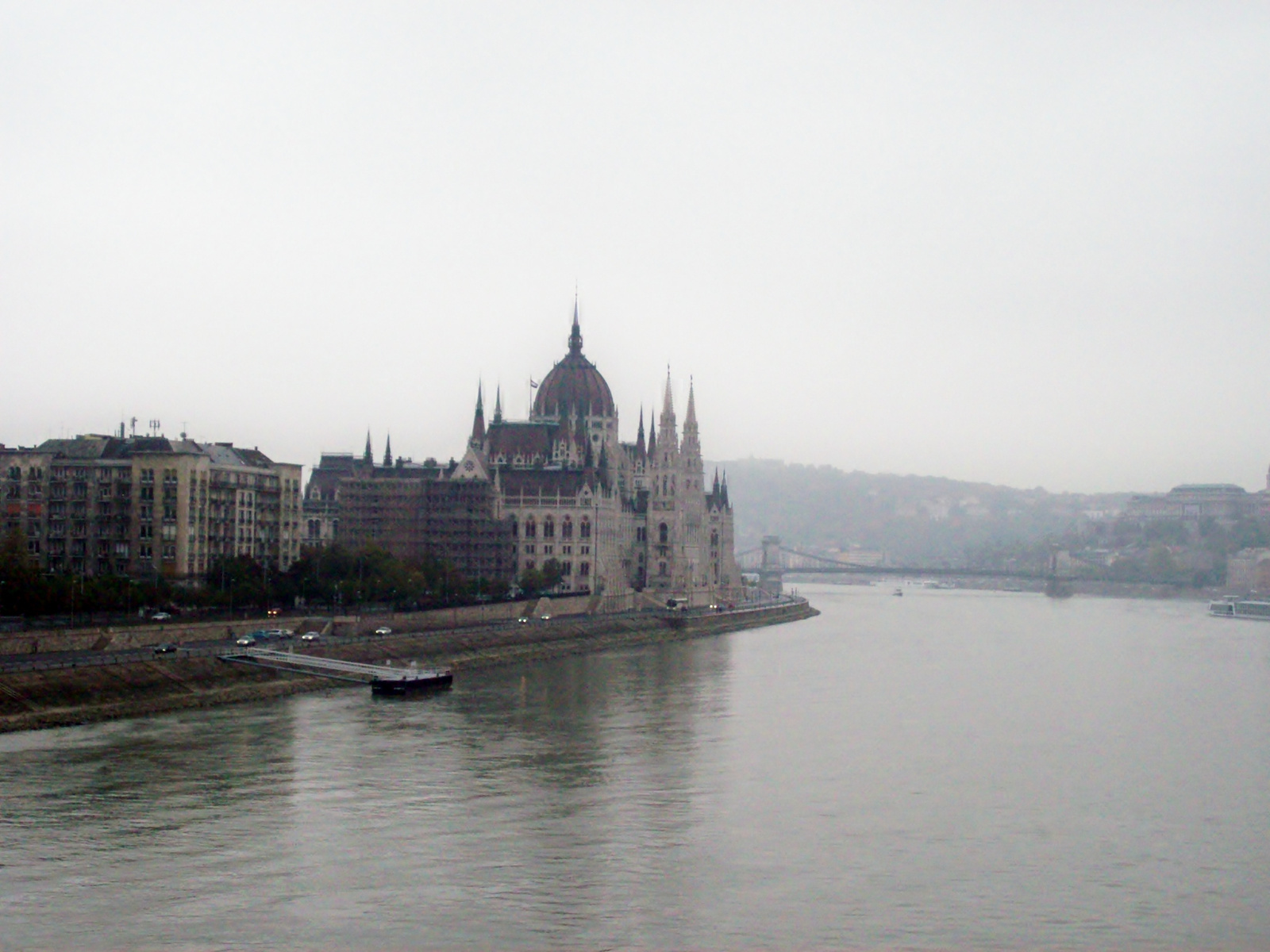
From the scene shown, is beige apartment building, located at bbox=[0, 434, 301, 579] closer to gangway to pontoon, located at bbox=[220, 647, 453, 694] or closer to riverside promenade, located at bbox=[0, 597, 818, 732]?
riverside promenade, located at bbox=[0, 597, 818, 732]

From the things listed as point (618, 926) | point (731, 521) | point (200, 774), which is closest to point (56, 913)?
point (618, 926)

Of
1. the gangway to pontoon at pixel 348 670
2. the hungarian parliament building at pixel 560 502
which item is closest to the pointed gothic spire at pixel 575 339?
the hungarian parliament building at pixel 560 502

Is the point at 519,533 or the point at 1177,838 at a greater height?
the point at 519,533

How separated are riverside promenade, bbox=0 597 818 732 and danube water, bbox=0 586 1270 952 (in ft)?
5.06

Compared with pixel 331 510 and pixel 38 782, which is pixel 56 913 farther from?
pixel 331 510

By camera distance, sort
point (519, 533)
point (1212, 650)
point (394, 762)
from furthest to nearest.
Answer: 1. point (519, 533)
2. point (1212, 650)
3. point (394, 762)

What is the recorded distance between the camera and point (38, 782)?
1447 inches

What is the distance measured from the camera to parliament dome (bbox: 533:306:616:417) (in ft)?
434

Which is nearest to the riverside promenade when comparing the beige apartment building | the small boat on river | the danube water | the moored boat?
the danube water

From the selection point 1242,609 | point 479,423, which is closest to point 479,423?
point 479,423

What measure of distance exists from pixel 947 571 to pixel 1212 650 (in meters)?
92.1

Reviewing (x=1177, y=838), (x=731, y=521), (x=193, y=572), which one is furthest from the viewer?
(x=731, y=521)

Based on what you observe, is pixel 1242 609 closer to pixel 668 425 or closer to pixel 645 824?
pixel 668 425

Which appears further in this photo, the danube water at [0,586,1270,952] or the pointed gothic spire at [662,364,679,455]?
the pointed gothic spire at [662,364,679,455]
